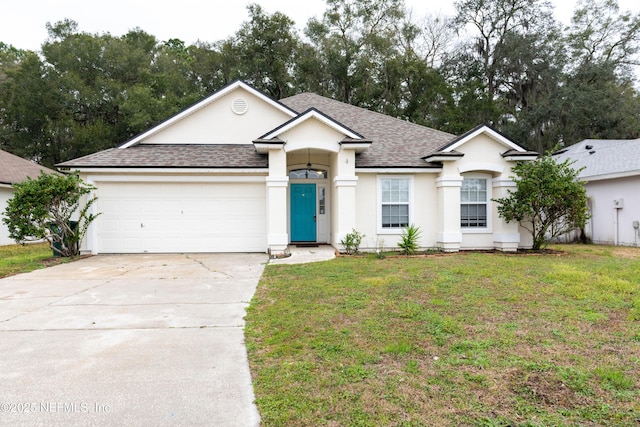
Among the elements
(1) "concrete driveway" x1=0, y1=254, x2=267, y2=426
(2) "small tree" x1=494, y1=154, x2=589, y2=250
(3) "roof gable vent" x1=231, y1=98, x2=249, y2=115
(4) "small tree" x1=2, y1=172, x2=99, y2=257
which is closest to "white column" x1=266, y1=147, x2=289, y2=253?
(3) "roof gable vent" x1=231, y1=98, x2=249, y2=115

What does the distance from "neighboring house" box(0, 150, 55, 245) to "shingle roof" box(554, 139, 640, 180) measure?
21.1 metres

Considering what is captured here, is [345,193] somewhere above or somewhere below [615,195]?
below

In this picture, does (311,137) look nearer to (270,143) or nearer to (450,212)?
(270,143)

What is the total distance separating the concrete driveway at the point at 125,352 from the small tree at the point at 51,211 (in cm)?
314

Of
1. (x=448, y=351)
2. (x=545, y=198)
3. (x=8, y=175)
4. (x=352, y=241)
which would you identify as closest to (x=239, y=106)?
(x=352, y=241)

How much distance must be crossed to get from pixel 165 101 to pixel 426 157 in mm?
20000

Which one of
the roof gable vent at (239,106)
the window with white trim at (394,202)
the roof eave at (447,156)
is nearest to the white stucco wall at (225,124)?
the roof gable vent at (239,106)

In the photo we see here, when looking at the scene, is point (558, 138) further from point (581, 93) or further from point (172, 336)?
point (172, 336)

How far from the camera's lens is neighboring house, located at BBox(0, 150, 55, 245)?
15.0 metres

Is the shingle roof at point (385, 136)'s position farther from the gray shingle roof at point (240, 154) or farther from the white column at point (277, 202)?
the white column at point (277, 202)

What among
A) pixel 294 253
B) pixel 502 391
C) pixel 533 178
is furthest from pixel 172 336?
pixel 533 178

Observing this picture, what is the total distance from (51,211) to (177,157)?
369cm

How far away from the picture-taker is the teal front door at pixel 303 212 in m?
12.8

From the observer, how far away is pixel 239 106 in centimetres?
1305
